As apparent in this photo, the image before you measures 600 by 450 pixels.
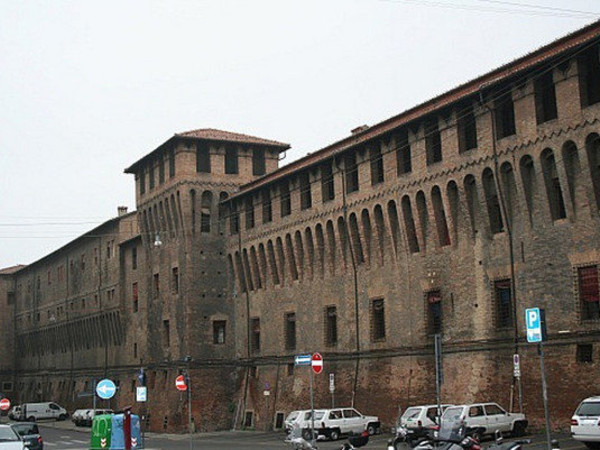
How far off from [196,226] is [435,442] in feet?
132

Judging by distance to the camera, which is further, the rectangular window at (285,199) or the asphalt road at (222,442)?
the rectangular window at (285,199)

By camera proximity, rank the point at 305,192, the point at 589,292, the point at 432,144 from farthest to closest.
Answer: the point at 305,192
the point at 432,144
the point at 589,292

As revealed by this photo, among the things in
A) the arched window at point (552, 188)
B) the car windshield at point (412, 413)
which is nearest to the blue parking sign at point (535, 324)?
the arched window at point (552, 188)

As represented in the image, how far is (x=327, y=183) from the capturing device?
48.2 metres

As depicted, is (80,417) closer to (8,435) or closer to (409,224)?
(409,224)

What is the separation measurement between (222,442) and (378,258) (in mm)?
11258

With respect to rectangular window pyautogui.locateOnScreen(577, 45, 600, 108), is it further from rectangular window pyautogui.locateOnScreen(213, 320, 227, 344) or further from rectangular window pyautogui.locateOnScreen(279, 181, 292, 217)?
rectangular window pyautogui.locateOnScreen(213, 320, 227, 344)

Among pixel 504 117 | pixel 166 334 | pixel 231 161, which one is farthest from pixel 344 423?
pixel 231 161

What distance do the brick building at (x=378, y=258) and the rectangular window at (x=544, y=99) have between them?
0.23 ft

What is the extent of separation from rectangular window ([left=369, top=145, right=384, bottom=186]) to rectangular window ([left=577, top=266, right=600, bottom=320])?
42.2ft

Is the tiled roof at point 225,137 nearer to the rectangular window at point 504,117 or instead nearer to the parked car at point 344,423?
the parked car at point 344,423

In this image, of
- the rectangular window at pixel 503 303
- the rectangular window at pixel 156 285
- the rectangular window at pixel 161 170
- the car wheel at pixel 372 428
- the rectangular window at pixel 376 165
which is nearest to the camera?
the rectangular window at pixel 503 303

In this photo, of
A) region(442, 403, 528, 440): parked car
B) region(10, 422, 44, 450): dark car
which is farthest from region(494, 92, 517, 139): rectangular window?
region(10, 422, 44, 450): dark car

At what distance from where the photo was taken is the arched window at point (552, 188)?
3431 centimetres
